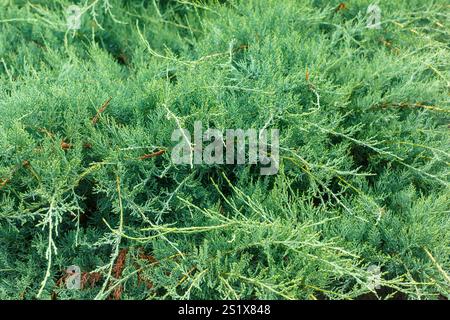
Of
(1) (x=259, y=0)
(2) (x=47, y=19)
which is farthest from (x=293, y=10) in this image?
(2) (x=47, y=19)

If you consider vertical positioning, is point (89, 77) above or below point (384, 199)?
above

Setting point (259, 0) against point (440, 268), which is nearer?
point (440, 268)

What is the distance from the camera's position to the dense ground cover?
6.92 feet

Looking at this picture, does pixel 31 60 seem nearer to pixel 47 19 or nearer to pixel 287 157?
pixel 47 19

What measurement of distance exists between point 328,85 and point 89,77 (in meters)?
1.10

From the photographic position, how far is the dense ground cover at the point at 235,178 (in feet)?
6.92

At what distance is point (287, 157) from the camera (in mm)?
2330

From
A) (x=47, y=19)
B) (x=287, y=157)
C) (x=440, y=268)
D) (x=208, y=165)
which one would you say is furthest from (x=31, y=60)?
(x=440, y=268)

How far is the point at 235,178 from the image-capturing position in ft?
8.18
